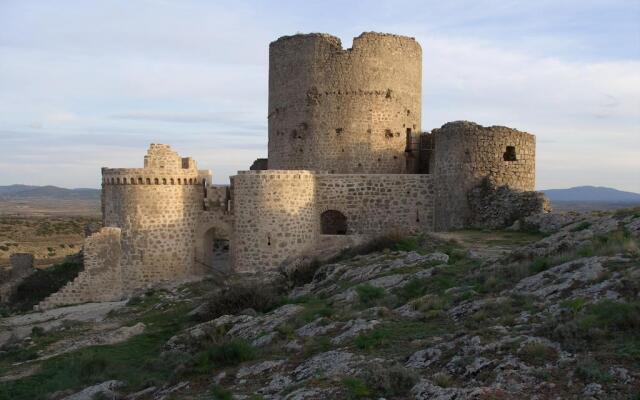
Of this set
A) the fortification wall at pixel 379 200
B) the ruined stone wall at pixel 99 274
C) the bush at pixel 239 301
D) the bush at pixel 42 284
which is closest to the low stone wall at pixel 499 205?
the fortification wall at pixel 379 200

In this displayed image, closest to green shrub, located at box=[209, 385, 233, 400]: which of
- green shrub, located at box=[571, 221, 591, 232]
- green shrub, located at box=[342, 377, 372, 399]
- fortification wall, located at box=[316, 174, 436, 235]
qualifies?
green shrub, located at box=[342, 377, 372, 399]

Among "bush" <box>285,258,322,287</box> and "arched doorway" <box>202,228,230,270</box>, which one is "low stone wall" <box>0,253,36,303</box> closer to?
"arched doorway" <box>202,228,230,270</box>

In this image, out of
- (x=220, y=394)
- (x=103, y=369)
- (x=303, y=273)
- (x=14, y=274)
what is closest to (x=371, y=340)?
(x=220, y=394)

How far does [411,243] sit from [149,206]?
939cm

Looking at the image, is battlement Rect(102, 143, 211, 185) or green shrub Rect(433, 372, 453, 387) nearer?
green shrub Rect(433, 372, 453, 387)

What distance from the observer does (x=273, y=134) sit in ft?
89.2

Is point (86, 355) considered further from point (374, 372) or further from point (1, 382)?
point (374, 372)

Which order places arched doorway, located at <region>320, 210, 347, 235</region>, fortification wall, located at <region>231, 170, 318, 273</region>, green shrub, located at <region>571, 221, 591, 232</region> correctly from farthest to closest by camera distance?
arched doorway, located at <region>320, 210, 347, 235</region>
fortification wall, located at <region>231, 170, 318, 273</region>
green shrub, located at <region>571, 221, 591, 232</region>

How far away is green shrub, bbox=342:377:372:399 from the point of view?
7311 millimetres

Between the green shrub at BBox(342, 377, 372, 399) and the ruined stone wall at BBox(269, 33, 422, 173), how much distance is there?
18235 mm

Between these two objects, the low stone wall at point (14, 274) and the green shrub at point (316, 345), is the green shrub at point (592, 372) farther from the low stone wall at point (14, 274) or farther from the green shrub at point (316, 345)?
the low stone wall at point (14, 274)

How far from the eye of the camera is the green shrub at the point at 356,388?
731 centimetres

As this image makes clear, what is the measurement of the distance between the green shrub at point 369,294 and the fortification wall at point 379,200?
10.6 metres

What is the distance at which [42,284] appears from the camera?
976 inches
